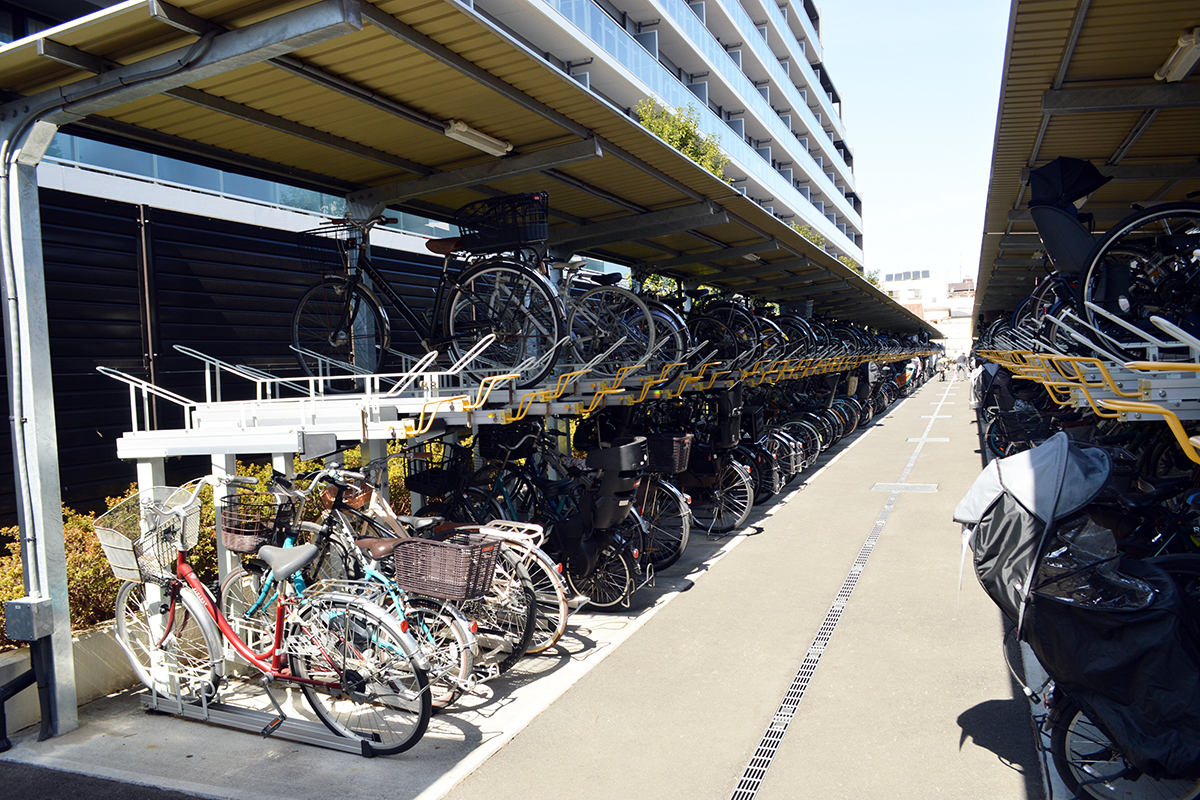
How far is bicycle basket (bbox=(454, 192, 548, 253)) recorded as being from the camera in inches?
231

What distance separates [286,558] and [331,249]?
3.45 metres

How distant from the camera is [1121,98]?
17.3 ft

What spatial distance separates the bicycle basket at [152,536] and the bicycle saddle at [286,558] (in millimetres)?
504

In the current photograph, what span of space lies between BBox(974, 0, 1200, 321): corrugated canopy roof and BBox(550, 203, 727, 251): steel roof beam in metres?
2.65

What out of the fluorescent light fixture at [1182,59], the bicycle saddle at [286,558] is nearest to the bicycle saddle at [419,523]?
the bicycle saddle at [286,558]

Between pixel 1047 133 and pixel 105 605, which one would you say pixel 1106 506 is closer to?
pixel 1047 133

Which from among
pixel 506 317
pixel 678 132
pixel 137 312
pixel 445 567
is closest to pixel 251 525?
pixel 445 567

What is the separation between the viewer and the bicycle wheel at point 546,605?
4.75 m

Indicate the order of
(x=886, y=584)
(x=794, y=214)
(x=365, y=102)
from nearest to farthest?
(x=365, y=102) → (x=886, y=584) → (x=794, y=214)

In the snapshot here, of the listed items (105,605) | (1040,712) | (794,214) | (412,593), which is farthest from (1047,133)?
(794,214)

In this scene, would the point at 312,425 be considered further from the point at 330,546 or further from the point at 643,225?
the point at 643,225

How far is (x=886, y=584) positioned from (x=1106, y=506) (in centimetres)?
255

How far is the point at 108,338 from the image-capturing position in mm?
6812

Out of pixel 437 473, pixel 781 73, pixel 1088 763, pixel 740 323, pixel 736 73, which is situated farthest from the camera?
pixel 781 73
